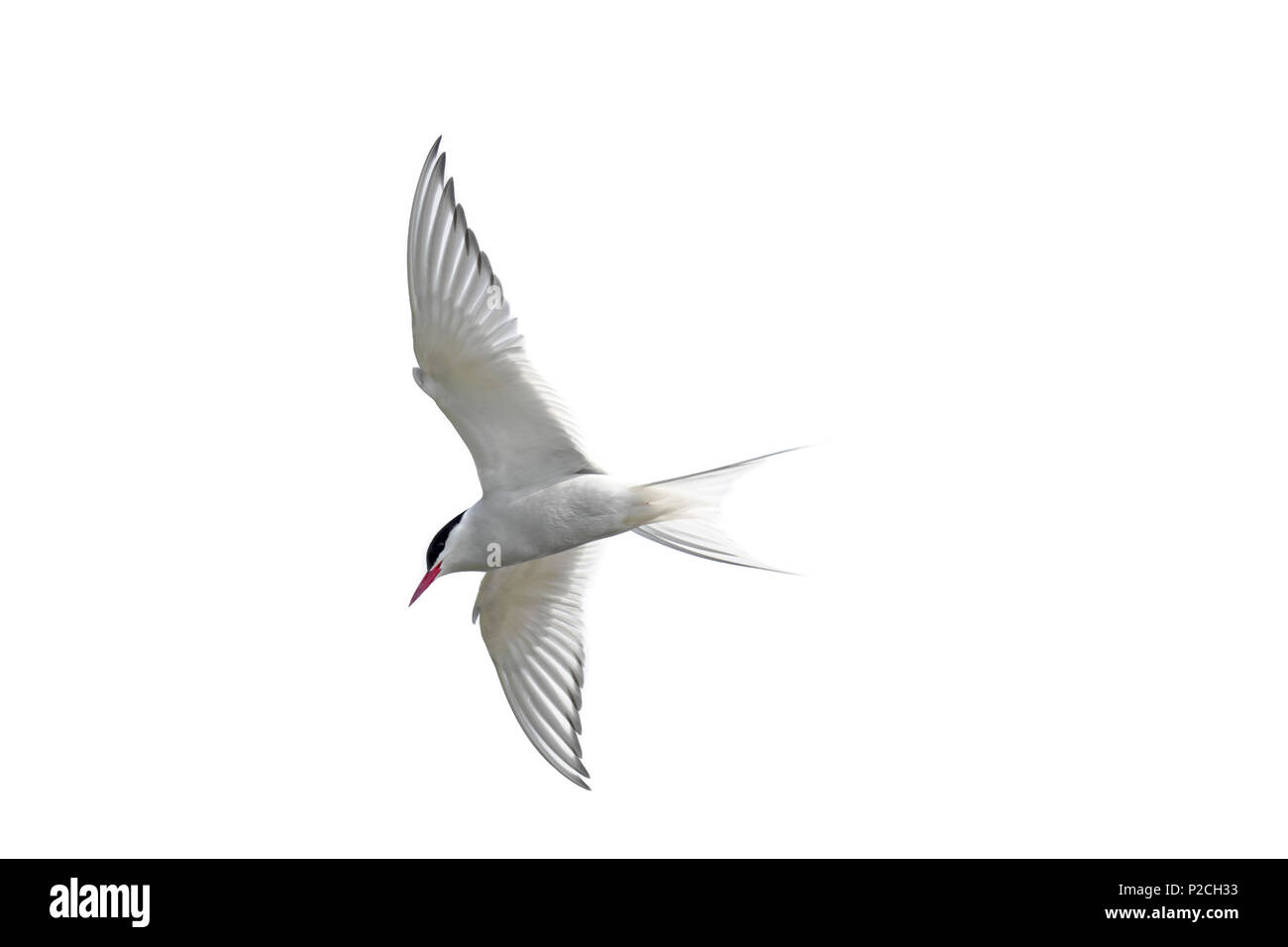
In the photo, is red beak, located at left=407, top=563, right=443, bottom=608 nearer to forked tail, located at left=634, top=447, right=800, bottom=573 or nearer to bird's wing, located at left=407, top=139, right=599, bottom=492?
bird's wing, located at left=407, top=139, right=599, bottom=492

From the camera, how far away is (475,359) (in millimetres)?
3547

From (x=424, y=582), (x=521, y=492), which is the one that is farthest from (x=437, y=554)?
(x=521, y=492)

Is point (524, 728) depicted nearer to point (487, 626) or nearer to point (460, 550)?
point (487, 626)

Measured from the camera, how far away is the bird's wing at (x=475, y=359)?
3451 millimetres

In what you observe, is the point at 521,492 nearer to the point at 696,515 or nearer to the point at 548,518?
the point at 548,518

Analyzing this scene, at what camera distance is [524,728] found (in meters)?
3.97

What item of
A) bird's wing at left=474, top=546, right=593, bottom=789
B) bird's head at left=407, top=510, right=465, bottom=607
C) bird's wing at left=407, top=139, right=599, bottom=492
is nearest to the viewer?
bird's wing at left=407, top=139, right=599, bottom=492

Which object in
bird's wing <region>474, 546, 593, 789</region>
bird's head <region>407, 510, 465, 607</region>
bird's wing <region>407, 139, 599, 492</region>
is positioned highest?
bird's wing <region>407, 139, 599, 492</region>

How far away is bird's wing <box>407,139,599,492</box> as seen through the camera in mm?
3451

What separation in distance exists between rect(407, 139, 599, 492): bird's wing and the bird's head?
190 millimetres

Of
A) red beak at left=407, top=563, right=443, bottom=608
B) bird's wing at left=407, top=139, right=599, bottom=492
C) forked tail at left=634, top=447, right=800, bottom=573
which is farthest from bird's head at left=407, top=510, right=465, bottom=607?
forked tail at left=634, top=447, right=800, bottom=573

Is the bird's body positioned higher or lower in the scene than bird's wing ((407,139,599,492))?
lower

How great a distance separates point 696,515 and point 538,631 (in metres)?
0.76

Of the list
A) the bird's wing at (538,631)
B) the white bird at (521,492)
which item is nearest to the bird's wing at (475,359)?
the white bird at (521,492)
